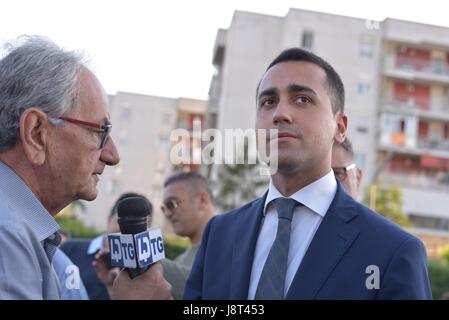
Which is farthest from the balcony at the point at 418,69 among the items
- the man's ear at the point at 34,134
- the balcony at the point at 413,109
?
the man's ear at the point at 34,134

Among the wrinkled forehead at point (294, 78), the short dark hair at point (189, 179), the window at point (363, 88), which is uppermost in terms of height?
the window at point (363, 88)

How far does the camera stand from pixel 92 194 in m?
2.41

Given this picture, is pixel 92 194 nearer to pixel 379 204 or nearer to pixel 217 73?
pixel 379 204

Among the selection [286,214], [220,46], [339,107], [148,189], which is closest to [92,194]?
[286,214]

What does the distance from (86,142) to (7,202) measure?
0.42 metres

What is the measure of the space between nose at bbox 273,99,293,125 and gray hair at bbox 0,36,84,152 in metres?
0.80

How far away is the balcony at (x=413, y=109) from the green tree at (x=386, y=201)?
23.6 ft

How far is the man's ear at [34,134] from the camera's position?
7.07 feet

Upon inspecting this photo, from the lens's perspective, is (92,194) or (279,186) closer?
(92,194)

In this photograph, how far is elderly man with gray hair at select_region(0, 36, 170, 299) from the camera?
2.10 m

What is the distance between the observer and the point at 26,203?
2.10 metres

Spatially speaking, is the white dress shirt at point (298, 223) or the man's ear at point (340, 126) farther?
the man's ear at point (340, 126)

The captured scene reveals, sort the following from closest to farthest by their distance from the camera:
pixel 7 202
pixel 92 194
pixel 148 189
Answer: pixel 7 202 → pixel 92 194 → pixel 148 189

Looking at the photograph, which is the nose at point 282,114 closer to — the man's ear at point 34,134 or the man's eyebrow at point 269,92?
the man's eyebrow at point 269,92
